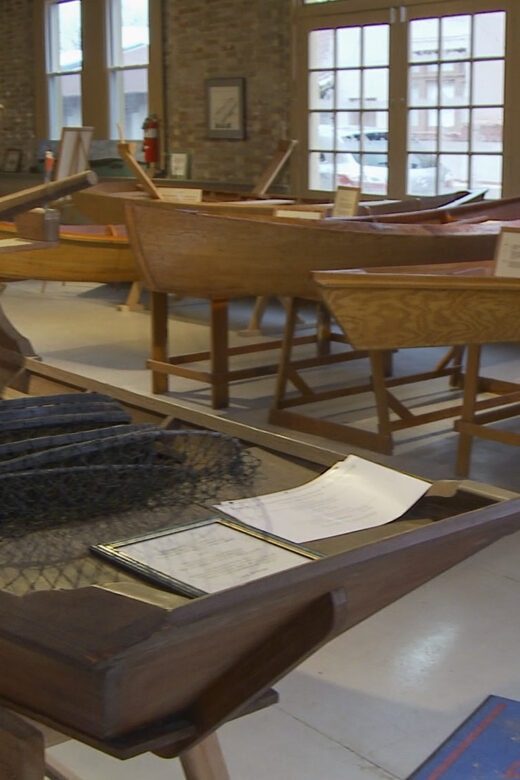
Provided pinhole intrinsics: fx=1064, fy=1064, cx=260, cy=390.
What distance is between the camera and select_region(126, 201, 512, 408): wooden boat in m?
4.59

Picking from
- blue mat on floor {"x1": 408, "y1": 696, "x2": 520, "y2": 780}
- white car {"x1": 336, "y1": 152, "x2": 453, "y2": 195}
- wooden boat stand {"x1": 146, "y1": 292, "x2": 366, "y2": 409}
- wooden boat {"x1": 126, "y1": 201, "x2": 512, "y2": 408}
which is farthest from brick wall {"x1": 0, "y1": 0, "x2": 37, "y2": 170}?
blue mat on floor {"x1": 408, "y1": 696, "x2": 520, "y2": 780}

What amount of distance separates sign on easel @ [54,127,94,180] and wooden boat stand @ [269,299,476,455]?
483 centimetres

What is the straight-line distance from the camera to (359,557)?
41.3 inches

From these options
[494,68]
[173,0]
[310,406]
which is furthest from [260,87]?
[310,406]

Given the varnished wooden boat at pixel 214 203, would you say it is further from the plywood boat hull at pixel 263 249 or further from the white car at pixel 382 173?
the plywood boat hull at pixel 263 249

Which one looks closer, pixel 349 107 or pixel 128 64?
pixel 349 107

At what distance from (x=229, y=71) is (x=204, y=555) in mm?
9133

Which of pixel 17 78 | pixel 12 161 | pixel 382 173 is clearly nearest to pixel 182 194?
pixel 382 173

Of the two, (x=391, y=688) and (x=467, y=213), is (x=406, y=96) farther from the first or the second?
(x=391, y=688)

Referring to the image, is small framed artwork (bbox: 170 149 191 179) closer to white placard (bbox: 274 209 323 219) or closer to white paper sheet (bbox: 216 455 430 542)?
white placard (bbox: 274 209 323 219)

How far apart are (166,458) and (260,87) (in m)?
8.29

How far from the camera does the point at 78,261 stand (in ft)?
21.2

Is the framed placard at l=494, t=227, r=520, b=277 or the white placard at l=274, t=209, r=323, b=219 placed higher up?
the white placard at l=274, t=209, r=323, b=219

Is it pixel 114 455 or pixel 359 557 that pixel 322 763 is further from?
pixel 359 557
